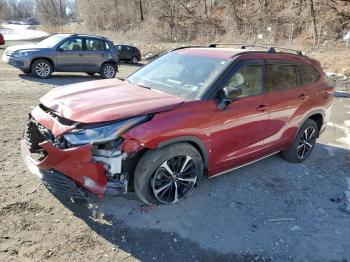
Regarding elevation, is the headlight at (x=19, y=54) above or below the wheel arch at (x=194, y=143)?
above

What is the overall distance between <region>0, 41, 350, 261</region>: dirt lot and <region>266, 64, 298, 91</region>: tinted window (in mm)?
1280

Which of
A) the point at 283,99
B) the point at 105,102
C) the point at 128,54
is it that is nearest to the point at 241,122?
the point at 283,99

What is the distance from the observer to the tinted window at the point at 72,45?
13.2 metres

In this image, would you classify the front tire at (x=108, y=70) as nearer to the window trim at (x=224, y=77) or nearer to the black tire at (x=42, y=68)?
the black tire at (x=42, y=68)

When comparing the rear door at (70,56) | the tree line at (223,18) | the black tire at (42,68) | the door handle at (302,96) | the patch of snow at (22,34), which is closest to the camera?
the door handle at (302,96)

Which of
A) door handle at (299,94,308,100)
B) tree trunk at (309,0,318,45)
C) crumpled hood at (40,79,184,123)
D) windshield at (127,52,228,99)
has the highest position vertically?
tree trunk at (309,0,318,45)

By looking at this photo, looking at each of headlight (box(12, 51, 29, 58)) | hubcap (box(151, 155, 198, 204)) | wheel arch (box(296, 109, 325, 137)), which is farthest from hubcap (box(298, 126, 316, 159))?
headlight (box(12, 51, 29, 58))

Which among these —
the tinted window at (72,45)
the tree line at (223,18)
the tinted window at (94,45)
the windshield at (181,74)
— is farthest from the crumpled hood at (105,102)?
the tree line at (223,18)

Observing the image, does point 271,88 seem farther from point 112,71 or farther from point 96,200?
point 112,71

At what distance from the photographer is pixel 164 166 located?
3873 millimetres

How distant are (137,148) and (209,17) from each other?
41.5 m

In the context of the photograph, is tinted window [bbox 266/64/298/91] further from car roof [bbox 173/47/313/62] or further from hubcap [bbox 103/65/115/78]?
hubcap [bbox 103/65/115/78]

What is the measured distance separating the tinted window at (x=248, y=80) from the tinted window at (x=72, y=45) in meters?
9.93

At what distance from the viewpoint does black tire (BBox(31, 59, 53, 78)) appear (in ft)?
41.3
